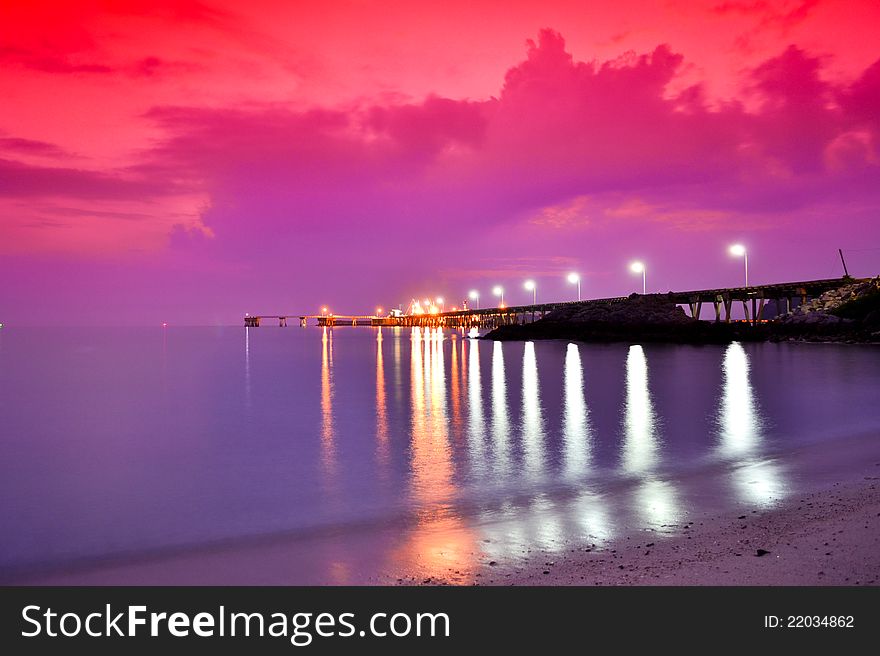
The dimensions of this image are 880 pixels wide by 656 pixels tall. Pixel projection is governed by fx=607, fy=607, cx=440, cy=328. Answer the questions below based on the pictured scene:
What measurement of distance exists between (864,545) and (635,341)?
2507 inches

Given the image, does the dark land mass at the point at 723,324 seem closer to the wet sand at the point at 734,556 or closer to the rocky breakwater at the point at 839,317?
the rocky breakwater at the point at 839,317

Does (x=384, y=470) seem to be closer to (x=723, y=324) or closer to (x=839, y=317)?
(x=839, y=317)

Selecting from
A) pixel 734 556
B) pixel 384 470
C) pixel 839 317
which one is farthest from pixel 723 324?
pixel 734 556

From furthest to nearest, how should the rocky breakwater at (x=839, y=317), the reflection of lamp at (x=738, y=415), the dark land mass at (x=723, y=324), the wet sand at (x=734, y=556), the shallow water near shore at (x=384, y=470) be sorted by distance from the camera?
the dark land mass at (x=723, y=324)
the rocky breakwater at (x=839, y=317)
the reflection of lamp at (x=738, y=415)
the shallow water near shore at (x=384, y=470)
the wet sand at (x=734, y=556)

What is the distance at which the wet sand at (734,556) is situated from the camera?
568 centimetres

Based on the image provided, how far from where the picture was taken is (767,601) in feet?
16.9

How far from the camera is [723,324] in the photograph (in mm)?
67312

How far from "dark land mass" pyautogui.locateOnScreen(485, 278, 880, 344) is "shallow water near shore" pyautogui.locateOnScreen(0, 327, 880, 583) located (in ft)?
111

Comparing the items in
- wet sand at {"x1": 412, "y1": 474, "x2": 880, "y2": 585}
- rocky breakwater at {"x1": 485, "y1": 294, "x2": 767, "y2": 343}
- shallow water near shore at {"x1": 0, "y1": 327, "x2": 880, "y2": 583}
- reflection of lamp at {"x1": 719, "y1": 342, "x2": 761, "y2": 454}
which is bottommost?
reflection of lamp at {"x1": 719, "y1": 342, "x2": 761, "y2": 454}

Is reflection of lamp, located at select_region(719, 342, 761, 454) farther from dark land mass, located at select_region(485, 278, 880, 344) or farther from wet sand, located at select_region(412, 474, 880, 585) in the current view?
dark land mass, located at select_region(485, 278, 880, 344)

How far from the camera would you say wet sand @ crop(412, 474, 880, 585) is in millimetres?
5680

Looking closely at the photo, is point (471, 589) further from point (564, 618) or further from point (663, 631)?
point (663, 631)

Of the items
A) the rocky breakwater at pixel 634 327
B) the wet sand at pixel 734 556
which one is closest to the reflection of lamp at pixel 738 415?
the wet sand at pixel 734 556

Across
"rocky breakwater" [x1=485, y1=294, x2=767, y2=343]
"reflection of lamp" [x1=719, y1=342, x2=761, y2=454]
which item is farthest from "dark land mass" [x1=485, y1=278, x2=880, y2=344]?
"reflection of lamp" [x1=719, y1=342, x2=761, y2=454]
